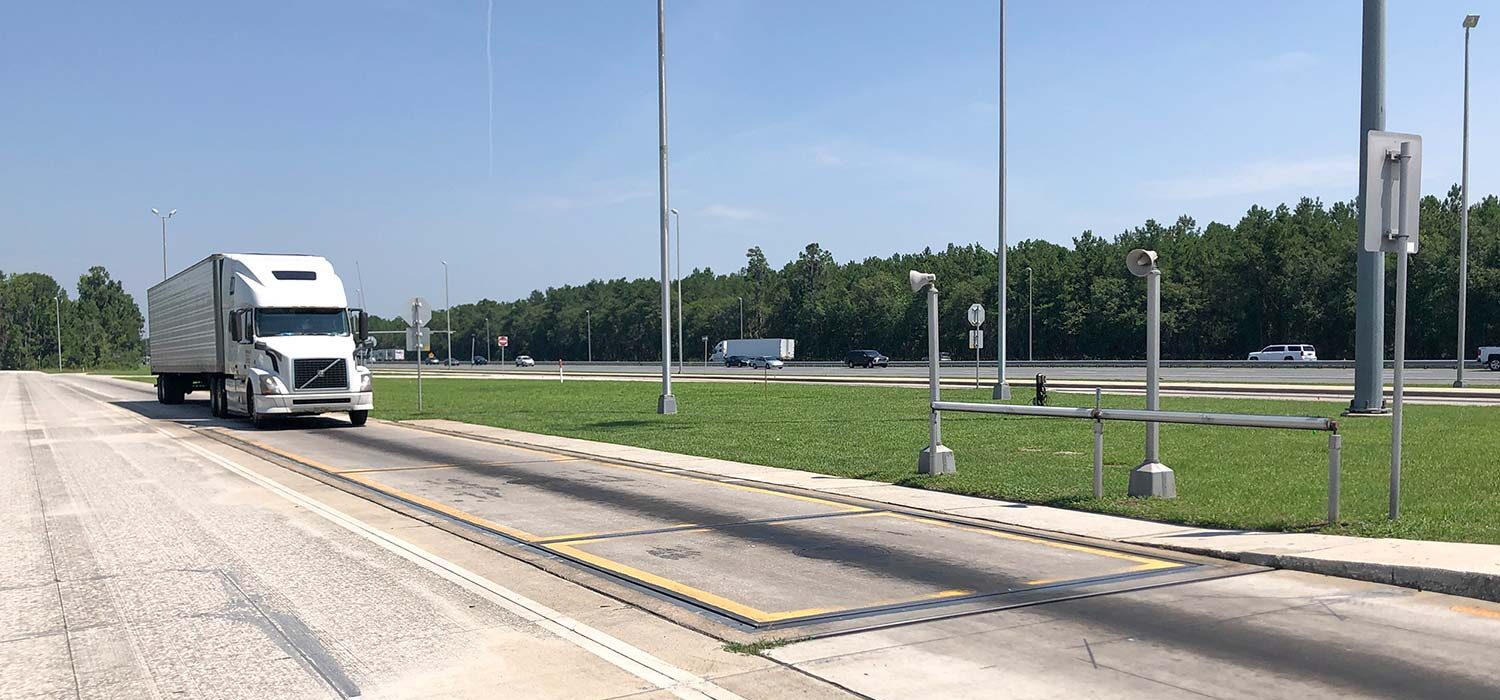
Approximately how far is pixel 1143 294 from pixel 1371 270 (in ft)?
231

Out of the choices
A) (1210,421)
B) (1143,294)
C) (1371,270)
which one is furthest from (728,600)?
(1143,294)

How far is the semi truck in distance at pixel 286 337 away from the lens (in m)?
23.8

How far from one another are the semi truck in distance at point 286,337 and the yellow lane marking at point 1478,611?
2202cm

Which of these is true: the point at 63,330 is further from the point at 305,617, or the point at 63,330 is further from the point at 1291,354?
the point at 305,617

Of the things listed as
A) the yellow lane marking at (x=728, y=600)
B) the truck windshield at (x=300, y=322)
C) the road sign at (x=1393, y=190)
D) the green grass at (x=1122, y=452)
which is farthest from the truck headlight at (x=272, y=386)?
the road sign at (x=1393, y=190)

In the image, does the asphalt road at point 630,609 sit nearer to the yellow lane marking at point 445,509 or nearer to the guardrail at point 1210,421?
the yellow lane marking at point 445,509

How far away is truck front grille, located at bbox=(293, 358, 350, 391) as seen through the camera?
23.8 m

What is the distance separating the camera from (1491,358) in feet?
180

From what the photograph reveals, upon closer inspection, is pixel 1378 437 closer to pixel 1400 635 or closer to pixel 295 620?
pixel 1400 635

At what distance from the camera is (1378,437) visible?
55.4 ft

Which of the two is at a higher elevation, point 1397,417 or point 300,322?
point 300,322

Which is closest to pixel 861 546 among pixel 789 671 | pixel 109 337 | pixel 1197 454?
pixel 789 671

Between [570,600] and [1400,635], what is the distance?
4.98m

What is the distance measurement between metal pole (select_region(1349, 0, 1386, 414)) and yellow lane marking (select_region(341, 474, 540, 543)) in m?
17.4
